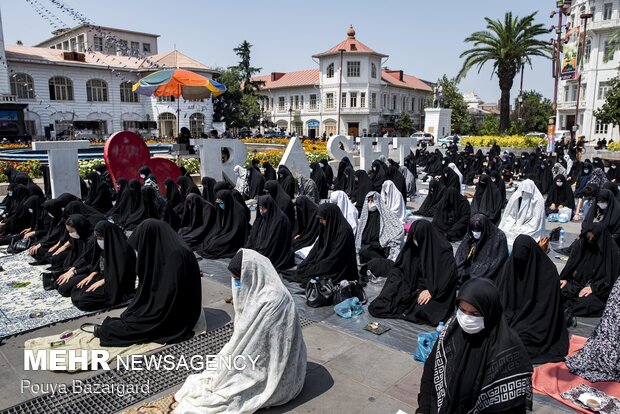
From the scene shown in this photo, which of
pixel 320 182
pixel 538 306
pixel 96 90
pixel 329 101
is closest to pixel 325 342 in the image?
pixel 538 306

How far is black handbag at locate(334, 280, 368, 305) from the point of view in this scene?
20.2 ft

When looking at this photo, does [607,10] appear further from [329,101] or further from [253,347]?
[253,347]

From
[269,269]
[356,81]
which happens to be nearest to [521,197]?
[269,269]

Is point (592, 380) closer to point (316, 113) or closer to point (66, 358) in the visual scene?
point (66, 358)

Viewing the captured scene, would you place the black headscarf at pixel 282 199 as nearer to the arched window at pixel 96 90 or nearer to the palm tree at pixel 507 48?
the palm tree at pixel 507 48

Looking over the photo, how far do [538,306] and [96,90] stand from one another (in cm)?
4266

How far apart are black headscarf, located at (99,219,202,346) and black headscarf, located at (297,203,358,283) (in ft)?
7.40

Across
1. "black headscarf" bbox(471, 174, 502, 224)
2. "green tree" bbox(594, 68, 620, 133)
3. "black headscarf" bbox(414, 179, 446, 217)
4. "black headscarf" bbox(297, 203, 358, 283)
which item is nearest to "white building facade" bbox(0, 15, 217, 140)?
"black headscarf" bbox(414, 179, 446, 217)

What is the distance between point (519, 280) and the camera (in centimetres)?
474

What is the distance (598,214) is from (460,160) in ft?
39.8

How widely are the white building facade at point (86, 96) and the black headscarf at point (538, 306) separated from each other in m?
32.4

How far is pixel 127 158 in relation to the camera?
496 inches

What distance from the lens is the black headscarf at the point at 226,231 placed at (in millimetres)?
8445

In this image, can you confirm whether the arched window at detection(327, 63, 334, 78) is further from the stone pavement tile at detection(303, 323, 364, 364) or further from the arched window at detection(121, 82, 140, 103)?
the stone pavement tile at detection(303, 323, 364, 364)
